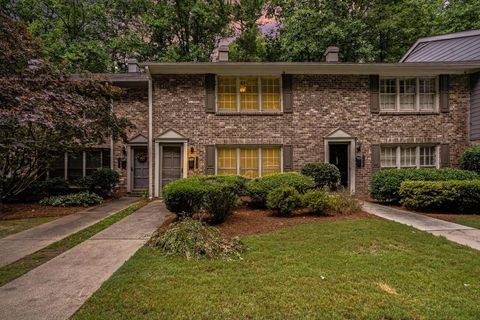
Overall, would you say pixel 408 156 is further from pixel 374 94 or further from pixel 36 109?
pixel 36 109

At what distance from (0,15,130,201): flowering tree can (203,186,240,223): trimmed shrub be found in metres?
3.24

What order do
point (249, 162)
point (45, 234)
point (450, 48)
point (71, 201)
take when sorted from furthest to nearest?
1. point (450, 48)
2. point (249, 162)
3. point (71, 201)
4. point (45, 234)

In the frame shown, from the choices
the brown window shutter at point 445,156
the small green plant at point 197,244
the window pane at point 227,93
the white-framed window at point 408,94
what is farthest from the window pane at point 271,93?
the small green plant at point 197,244

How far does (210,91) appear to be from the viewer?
1079cm

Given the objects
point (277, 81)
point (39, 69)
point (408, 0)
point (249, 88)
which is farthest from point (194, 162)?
point (408, 0)

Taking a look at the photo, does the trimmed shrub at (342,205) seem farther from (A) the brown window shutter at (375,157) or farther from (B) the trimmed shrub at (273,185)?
(A) the brown window shutter at (375,157)

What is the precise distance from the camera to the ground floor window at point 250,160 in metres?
11.0

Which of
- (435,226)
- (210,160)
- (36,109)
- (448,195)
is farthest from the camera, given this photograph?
(210,160)

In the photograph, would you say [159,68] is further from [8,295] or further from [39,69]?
[8,295]

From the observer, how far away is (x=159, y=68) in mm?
10469

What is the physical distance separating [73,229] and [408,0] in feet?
75.6

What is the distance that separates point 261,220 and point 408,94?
8.95m

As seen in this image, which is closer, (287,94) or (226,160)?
(287,94)

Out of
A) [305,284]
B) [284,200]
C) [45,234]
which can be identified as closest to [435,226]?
[284,200]
